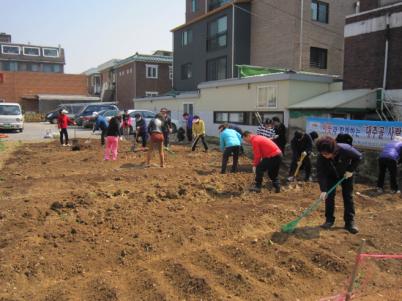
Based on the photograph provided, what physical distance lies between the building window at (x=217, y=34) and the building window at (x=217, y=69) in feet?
2.99

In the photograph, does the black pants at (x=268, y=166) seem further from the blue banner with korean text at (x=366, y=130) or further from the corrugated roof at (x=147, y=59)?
the corrugated roof at (x=147, y=59)

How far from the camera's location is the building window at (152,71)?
37.0 m

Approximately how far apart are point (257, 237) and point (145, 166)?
585 cm

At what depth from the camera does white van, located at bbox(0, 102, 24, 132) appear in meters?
22.3

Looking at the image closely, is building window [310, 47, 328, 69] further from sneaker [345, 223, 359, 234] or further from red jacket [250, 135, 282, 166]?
sneaker [345, 223, 359, 234]

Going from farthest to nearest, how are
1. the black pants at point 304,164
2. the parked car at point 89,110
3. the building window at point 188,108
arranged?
the parked car at point 89,110 < the building window at point 188,108 < the black pants at point 304,164

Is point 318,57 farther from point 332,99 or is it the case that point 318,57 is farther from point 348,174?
point 348,174

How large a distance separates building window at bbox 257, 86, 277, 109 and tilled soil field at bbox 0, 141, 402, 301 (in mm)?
9099

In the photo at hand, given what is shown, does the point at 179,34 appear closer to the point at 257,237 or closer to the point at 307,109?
the point at 307,109

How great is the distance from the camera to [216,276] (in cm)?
427

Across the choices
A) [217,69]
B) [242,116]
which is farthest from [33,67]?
[242,116]

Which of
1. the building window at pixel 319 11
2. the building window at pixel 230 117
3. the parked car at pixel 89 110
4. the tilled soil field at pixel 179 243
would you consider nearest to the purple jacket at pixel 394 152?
the tilled soil field at pixel 179 243

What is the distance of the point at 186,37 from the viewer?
30797 mm

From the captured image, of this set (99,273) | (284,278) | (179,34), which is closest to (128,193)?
(99,273)
